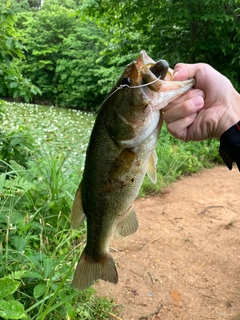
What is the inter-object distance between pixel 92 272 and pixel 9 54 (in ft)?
10.4

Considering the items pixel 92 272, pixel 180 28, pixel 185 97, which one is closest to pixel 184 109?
pixel 185 97

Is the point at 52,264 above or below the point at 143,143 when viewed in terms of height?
below

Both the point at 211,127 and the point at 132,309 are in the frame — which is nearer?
the point at 211,127

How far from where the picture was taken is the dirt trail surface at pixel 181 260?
9.87 ft

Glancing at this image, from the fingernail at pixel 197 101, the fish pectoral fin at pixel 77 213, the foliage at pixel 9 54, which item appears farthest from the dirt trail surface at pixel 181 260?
the foliage at pixel 9 54

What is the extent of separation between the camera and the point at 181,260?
370 centimetres

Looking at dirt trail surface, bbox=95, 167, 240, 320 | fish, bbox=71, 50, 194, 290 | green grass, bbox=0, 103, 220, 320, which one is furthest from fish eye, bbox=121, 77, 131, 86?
dirt trail surface, bbox=95, 167, 240, 320

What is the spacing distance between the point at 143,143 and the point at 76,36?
83.7 feet

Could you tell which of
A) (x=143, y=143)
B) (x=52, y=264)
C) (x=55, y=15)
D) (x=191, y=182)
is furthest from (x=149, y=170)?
(x=55, y=15)

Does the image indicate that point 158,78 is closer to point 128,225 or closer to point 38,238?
point 128,225

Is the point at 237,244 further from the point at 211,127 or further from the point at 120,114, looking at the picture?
the point at 120,114

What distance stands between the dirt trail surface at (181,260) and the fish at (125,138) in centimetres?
157

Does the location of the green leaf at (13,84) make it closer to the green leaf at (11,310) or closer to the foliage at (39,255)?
the foliage at (39,255)

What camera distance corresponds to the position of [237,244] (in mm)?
3990
